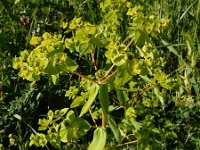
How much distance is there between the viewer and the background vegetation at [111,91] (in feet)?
6.45

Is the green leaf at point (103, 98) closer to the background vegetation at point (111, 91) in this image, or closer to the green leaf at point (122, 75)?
the green leaf at point (122, 75)

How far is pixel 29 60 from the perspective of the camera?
4.29 ft

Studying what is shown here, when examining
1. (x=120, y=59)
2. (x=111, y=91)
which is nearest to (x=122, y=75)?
(x=120, y=59)

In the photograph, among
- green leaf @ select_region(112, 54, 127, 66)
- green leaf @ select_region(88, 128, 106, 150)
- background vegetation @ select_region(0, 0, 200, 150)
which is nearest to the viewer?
green leaf @ select_region(112, 54, 127, 66)

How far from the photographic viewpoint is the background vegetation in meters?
1.97

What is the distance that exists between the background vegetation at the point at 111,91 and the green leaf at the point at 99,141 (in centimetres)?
18

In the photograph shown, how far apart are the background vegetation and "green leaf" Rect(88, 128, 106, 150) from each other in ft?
0.60

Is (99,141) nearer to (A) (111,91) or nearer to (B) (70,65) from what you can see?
(B) (70,65)

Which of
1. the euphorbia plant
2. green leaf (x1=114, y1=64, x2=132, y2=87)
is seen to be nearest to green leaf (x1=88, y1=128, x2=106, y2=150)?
the euphorbia plant

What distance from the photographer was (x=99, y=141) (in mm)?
1356

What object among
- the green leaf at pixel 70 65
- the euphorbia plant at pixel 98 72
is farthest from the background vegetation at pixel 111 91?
the green leaf at pixel 70 65

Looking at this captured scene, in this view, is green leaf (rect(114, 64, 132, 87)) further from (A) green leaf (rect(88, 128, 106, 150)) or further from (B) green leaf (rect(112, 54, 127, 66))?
(A) green leaf (rect(88, 128, 106, 150))

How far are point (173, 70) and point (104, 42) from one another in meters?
1.37

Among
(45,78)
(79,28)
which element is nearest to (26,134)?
(45,78)
